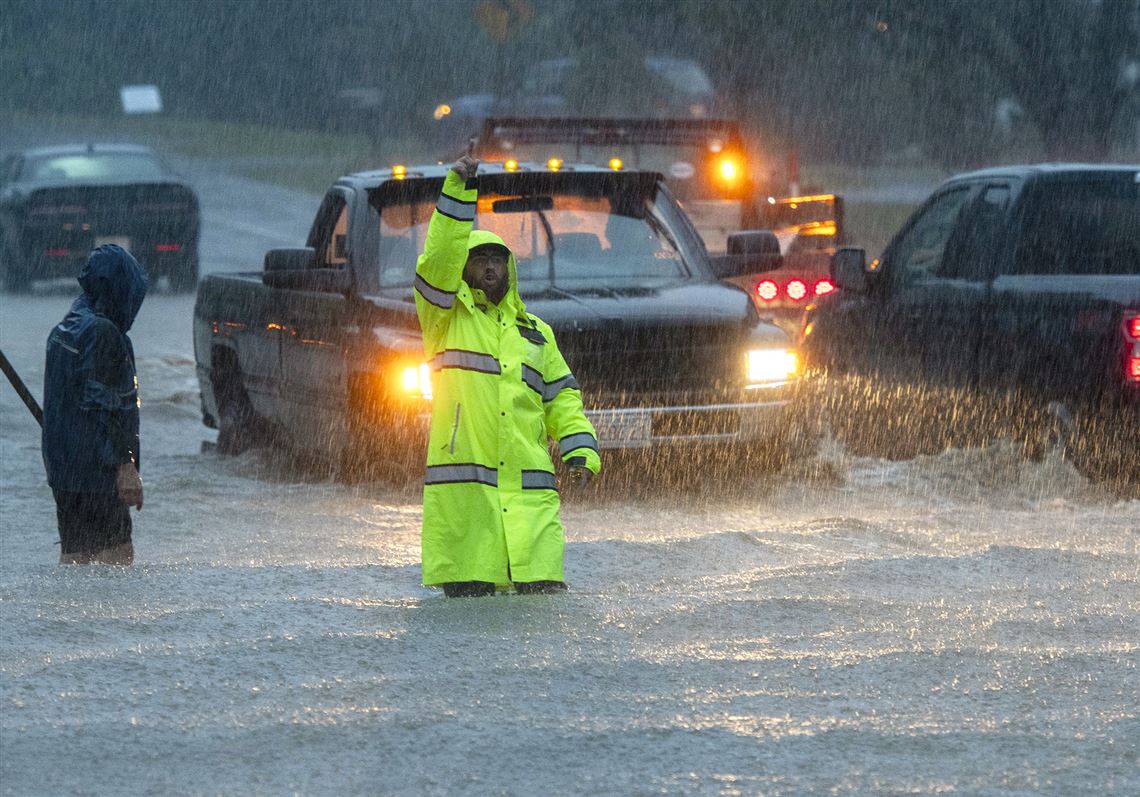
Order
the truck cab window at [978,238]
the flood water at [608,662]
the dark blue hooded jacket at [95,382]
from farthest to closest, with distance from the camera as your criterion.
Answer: the truck cab window at [978,238], the dark blue hooded jacket at [95,382], the flood water at [608,662]

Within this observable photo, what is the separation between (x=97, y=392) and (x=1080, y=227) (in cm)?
487

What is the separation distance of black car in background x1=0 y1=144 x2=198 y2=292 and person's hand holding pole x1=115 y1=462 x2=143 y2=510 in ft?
53.6

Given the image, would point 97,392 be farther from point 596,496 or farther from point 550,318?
point 596,496

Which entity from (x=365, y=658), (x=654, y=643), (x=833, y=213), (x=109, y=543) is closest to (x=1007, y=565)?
(x=654, y=643)

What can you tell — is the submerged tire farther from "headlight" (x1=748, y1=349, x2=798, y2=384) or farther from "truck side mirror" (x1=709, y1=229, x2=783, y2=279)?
"headlight" (x1=748, y1=349, x2=798, y2=384)

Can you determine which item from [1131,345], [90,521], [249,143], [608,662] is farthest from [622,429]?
[249,143]

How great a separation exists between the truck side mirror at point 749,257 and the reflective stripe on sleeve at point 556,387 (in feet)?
11.6

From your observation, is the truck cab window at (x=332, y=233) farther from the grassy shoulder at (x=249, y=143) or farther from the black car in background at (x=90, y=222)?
the grassy shoulder at (x=249, y=143)

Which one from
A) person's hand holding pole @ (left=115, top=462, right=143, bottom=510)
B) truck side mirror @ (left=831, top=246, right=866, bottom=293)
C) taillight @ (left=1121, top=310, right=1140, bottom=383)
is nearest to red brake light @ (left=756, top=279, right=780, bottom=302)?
truck side mirror @ (left=831, top=246, right=866, bottom=293)

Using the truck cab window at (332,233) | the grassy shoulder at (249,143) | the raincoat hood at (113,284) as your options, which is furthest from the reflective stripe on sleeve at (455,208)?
the grassy shoulder at (249,143)

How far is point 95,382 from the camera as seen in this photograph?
705 cm

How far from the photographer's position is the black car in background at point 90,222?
23.2 m

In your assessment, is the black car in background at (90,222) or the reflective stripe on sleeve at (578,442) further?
the black car in background at (90,222)

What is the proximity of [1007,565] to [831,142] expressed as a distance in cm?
3686
